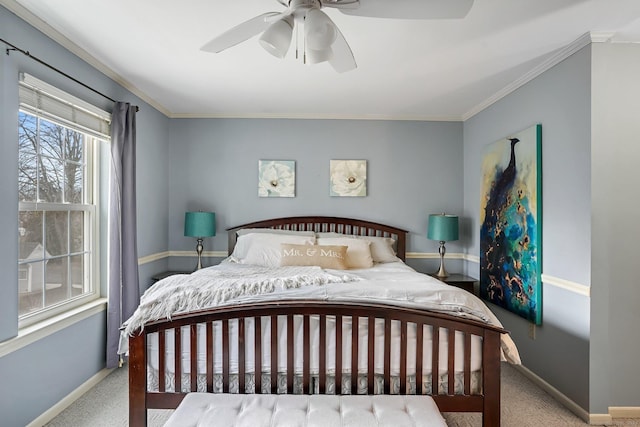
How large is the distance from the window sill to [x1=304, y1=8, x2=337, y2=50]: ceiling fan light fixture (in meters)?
2.30

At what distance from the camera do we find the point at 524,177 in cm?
311

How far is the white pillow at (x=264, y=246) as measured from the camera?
384cm

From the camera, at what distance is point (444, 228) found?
13.5 ft

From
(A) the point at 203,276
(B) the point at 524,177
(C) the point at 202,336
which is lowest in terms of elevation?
(C) the point at 202,336

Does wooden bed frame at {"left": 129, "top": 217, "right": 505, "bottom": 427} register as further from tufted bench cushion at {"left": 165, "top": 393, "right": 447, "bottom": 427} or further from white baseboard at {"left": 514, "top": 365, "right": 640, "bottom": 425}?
white baseboard at {"left": 514, "top": 365, "right": 640, "bottom": 425}

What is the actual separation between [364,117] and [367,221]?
1255mm

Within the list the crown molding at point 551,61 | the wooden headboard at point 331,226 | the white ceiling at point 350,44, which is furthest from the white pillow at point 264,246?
the crown molding at point 551,61

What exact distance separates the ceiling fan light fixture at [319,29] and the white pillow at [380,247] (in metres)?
2.63

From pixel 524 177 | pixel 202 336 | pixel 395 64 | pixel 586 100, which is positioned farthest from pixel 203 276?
pixel 586 100

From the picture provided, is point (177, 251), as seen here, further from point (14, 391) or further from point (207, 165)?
point (14, 391)

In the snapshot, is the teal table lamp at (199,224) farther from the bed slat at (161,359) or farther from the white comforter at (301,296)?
the bed slat at (161,359)

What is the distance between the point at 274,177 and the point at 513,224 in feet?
8.55

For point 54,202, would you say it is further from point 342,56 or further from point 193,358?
point 342,56

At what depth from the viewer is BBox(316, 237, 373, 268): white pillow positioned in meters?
3.72
